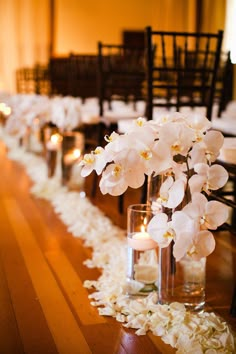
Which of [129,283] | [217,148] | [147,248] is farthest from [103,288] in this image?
[217,148]

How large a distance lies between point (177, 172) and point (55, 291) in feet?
2.08

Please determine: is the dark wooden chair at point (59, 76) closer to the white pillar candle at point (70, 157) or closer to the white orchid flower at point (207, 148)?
the white pillar candle at point (70, 157)

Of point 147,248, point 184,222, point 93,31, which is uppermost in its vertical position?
point 93,31

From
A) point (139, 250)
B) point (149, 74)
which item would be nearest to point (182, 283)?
point (139, 250)

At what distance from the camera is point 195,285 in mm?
1546

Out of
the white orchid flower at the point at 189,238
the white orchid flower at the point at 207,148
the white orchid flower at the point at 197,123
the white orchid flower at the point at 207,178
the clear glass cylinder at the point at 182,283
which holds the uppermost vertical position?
the white orchid flower at the point at 197,123

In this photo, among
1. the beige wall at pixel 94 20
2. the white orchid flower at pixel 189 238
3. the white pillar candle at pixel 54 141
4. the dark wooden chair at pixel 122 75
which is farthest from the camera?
the beige wall at pixel 94 20

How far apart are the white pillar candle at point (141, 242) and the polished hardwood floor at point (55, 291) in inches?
9.3

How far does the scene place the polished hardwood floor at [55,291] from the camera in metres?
1.32

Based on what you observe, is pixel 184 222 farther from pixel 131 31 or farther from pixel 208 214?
pixel 131 31

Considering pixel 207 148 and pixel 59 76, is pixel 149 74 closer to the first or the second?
pixel 207 148

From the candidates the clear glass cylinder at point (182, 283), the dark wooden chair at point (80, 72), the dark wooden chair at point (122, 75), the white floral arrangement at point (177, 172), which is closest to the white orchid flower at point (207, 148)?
the white floral arrangement at point (177, 172)

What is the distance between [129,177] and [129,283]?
462mm

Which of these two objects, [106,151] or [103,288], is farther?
[103,288]
